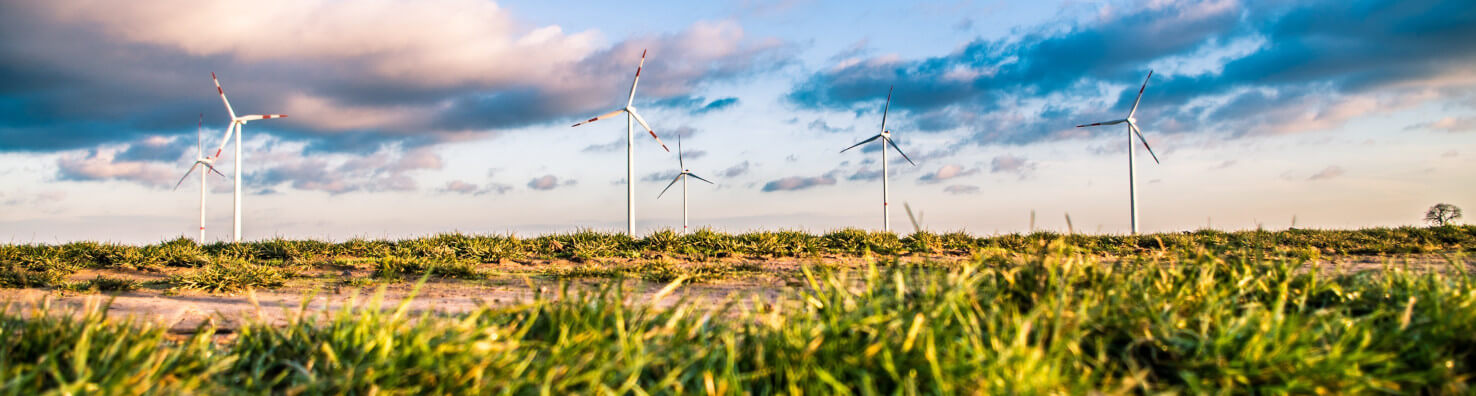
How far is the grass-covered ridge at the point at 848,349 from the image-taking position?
3.90m

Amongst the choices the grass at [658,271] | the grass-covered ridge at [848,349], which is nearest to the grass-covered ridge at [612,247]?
the grass at [658,271]

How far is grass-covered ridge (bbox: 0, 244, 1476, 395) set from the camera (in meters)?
3.90

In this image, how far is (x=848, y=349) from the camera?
4.16m

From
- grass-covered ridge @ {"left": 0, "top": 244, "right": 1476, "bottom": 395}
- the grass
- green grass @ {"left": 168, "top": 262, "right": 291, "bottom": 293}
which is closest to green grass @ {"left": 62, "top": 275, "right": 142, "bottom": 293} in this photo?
green grass @ {"left": 168, "top": 262, "right": 291, "bottom": 293}

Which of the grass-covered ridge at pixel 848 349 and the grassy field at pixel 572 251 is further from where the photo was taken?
the grassy field at pixel 572 251

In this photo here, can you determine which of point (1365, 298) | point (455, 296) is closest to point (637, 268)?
point (455, 296)

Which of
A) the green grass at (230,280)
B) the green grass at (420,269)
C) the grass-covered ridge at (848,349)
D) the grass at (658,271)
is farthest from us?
the green grass at (420,269)

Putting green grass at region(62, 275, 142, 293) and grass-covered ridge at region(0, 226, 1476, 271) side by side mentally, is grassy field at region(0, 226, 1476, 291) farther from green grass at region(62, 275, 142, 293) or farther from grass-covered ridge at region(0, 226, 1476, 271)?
green grass at region(62, 275, 142, 293)

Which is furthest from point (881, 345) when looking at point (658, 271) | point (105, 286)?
point (105, 286)

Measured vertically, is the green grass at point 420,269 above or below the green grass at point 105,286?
above

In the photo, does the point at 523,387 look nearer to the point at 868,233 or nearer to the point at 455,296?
the point at 455,296

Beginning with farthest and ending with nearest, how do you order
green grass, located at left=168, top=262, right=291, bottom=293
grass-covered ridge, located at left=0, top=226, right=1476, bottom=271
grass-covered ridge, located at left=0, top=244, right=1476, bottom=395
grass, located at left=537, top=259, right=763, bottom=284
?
grass-covered ridge, located at left=0, top=226, right=1476, bottom=271 < grass, located at left=537, top=259, right=763, bottom=284 < green grass, located at left=168, top=262, right=291, bottom=293 < grass-covered ridge, located at left=0, top=244, right=1476, bottom=395

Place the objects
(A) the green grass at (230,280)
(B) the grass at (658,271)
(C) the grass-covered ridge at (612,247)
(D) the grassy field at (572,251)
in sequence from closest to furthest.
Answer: (A) the green grass at (230,280) → (B) the grass at (658,271) → (D) the grassy field at (572,251) → (C) the grass-covered ridge at (612,247)

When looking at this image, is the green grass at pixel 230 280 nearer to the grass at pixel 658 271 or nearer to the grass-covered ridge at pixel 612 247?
the grass-covered ridge at pixel 612 247
